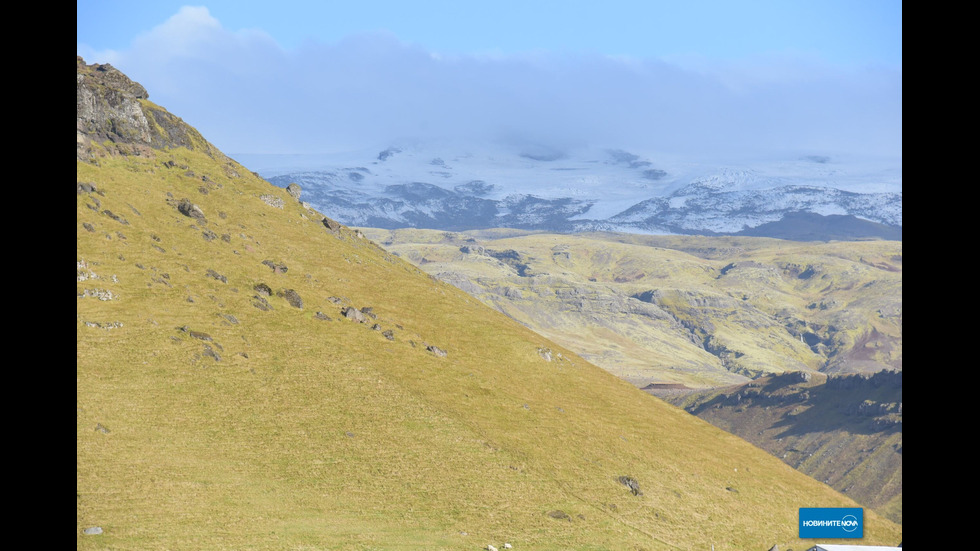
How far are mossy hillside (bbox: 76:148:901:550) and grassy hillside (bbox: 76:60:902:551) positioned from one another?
0.27 m

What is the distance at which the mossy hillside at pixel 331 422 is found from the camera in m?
74.4

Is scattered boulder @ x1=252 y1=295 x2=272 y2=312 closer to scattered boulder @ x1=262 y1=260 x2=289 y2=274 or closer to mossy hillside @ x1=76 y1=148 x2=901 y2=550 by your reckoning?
mossy hillside @ x1=76 y1=148 x2=901 y2=550

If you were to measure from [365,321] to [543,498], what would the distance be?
43224 mm

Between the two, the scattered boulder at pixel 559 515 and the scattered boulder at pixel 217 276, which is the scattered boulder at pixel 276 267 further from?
the scattered boulder at pixel 559 515

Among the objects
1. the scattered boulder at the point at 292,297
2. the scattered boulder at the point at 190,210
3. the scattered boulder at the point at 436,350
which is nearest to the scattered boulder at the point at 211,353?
the scattered boulder at the point at 292,297

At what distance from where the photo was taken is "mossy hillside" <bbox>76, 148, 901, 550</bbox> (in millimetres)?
74438

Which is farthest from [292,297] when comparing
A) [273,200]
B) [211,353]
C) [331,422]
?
[273,200]

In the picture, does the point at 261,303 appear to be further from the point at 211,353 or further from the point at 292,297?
the point at 211,353

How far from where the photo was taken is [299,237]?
141375 mm

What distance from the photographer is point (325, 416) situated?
93312mm

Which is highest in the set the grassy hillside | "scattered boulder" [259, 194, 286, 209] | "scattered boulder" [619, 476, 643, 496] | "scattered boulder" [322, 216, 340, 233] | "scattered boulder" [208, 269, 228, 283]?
"scattered boulder" [259, 194, 286, 209]

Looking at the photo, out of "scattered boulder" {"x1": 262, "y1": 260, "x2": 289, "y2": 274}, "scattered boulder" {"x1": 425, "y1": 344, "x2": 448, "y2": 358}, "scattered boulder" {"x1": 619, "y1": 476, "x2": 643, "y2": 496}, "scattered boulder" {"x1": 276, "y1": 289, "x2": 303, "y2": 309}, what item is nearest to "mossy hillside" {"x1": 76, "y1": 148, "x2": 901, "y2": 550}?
"scattered boulder" {"x1": 425, "y1": 344, "x2": 448, "y2": 358}
